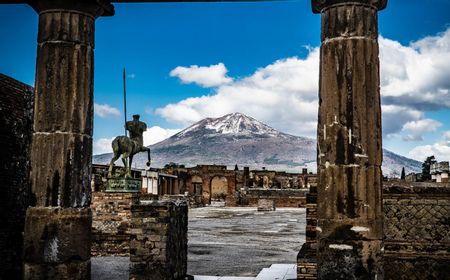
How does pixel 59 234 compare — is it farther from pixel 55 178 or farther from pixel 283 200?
pixel 283 200

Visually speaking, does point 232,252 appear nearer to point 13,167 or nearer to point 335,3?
point 13,167

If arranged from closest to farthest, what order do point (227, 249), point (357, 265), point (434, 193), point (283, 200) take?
point (357, 265) < point (434, 193) < point (227, 249) < point (283, 200)

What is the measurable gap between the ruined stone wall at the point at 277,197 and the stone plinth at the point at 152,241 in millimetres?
35049

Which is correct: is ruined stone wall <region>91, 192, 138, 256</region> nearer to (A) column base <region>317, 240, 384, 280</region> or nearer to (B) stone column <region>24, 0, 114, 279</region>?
(B) stone column <region>24, 0, 114, 279</region>

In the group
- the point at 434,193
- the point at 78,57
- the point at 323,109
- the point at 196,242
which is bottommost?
the point at 196,242

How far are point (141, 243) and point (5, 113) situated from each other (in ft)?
8.94

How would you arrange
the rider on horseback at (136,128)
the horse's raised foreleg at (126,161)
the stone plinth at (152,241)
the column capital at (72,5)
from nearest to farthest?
the column capital at (72,5), the stone plinth at (152,241), the horse's raised foreleg at (126,161), the rider on horseback at (136,128)

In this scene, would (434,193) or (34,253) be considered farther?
(434,193)

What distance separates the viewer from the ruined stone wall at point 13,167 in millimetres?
7395

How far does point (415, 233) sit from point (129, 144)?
695 centimetres

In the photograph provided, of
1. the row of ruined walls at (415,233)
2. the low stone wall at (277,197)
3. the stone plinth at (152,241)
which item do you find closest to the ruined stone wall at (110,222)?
the stone plinth at (152,241)

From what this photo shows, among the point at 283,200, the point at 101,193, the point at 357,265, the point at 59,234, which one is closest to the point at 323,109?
the point at 357,265

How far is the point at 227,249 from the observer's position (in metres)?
13.2

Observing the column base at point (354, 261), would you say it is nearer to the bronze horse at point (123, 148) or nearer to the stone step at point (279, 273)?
the stone step at point (279, 273)
